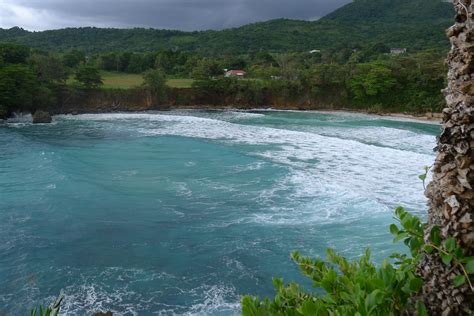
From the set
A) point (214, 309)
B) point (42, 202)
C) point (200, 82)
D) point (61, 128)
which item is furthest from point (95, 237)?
point (200, 82)

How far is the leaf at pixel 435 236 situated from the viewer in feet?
8.42

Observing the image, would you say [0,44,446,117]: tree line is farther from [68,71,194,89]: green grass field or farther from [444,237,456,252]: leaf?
[444,237,456,252]: leaf

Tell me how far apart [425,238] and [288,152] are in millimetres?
21431

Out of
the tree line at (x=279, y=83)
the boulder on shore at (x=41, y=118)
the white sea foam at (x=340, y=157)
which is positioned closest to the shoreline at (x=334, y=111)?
the tree line at (x=279, y=83)

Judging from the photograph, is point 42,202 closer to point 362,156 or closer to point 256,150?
point 256,150

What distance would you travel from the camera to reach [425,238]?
104 inches

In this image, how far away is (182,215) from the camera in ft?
45.7

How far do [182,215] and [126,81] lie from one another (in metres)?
47.8

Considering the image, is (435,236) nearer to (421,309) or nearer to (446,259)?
(446,259)

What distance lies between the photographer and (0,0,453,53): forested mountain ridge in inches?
3688

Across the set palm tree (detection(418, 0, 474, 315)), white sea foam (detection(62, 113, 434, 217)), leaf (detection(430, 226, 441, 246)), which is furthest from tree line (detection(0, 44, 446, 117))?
leaf (detection(430, 226, 441, 246))

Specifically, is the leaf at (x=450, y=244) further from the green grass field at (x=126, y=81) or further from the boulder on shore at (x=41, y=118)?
the green grass field at (x=126, y=81)

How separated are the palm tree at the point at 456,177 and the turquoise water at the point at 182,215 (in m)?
6.57

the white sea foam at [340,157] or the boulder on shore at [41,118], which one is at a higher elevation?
the boulder on shore at [41,118]
